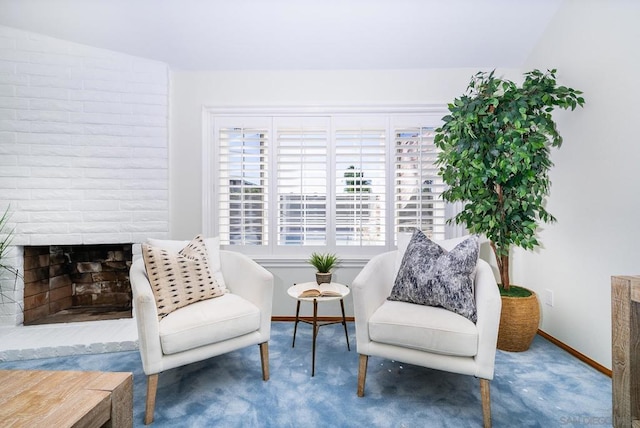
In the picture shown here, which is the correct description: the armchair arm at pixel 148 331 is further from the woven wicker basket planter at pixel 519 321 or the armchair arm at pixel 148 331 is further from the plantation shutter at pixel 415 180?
the woven wicker basket planter at pixel 519 321

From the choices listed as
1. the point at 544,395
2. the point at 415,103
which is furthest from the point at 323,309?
the point at 415,103

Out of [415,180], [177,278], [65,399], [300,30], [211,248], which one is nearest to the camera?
[65,399]

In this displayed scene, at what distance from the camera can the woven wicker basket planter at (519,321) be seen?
2.19 metres

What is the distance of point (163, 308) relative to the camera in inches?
68.2

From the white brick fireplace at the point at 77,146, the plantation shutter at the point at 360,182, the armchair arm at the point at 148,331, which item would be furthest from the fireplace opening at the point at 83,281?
the plantation shutter at the point at 360,182

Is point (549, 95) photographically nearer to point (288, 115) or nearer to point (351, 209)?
point (351, 209)

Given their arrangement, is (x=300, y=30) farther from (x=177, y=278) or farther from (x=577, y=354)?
(x=577, y=354)

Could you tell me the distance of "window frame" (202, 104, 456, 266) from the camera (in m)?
2.86

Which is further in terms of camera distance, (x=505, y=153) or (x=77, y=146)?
(x=77, y=146)

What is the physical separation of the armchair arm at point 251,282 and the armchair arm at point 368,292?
1.70 ft

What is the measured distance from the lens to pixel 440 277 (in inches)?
69.7

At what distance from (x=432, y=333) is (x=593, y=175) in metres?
1.57

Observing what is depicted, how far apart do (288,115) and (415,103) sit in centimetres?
114

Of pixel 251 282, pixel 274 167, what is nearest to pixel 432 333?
pixel 251 282
